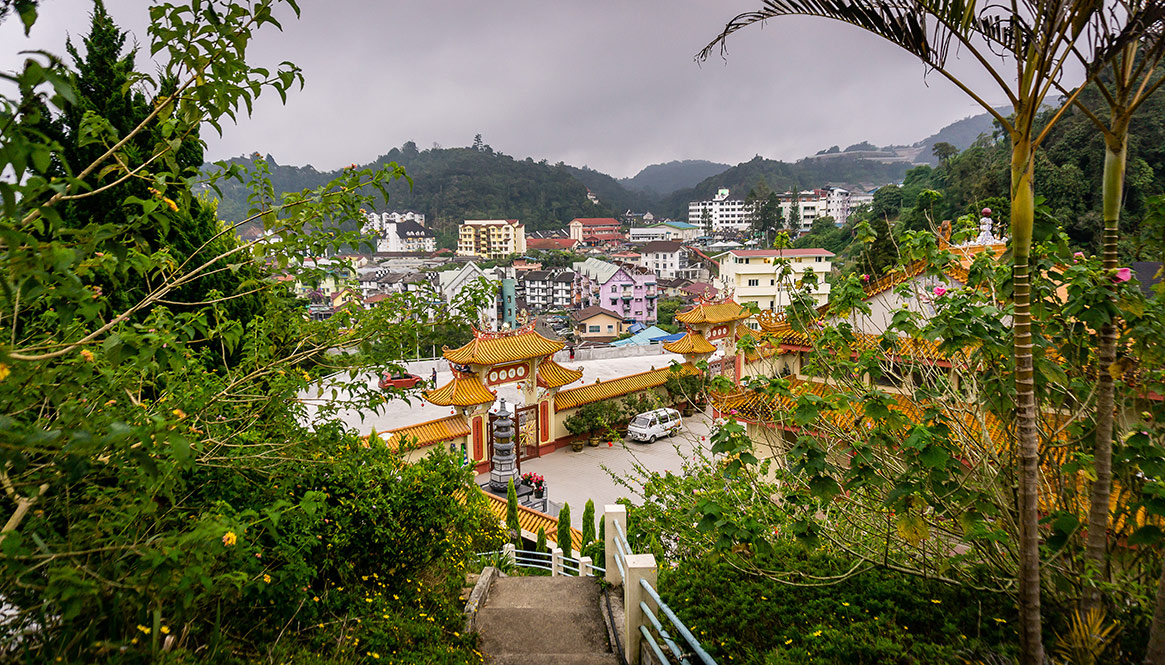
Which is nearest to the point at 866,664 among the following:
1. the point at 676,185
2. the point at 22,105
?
the point at 22,105

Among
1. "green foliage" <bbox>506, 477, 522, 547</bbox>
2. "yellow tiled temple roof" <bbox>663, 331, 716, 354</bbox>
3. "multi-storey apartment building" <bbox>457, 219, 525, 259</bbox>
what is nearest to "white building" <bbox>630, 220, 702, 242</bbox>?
"multi-storey apartment building" <bbox>457, 219, 525, 259</bbox>

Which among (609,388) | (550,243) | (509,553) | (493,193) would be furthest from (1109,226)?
(493,193)

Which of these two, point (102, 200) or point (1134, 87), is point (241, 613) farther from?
point (1134, 87)

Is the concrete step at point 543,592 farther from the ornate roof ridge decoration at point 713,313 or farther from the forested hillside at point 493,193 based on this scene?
the forested hillside at point 493,193

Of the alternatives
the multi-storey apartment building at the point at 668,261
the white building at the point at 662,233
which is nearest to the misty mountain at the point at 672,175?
the white building at the point at 662,233

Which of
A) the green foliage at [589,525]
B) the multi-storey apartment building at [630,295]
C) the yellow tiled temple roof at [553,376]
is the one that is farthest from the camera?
the multi-storey apartment building at [630,295]

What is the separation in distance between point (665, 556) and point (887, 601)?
2.37 metres

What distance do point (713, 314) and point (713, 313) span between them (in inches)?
1.1

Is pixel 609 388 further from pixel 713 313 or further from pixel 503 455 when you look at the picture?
pixel 503 455

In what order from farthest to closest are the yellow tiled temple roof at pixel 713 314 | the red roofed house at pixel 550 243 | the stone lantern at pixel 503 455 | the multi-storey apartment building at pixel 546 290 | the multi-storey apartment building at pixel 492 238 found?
the red roofed house at pixel 550 243 → the multi-storey apartment building at pixel 492 238 → the multi-storey apartment building at pixel 546 290 → the yellow tiled temple roof at pixel 713 314 → the stone lantern at pixel 503 455

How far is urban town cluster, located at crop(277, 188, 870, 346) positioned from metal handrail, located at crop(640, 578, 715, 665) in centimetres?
168

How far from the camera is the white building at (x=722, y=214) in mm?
81750

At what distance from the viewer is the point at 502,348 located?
11.8 meters

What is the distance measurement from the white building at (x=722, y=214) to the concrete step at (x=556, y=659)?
7917 cm
